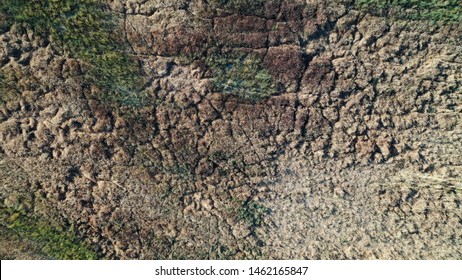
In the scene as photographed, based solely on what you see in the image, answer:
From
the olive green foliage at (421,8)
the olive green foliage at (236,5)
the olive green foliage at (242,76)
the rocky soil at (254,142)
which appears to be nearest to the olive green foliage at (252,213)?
the rocky soil at (254,142)

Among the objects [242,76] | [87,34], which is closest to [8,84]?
[87,34]

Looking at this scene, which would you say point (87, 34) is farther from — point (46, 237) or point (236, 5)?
point (46, 237)

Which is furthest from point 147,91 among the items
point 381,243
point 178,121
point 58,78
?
point 381,243

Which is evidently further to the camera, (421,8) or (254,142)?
(254,142)

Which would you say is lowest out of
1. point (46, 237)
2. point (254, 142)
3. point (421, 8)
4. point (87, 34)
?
point (46, 237)

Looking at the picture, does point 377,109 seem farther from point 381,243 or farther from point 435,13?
point 381,243

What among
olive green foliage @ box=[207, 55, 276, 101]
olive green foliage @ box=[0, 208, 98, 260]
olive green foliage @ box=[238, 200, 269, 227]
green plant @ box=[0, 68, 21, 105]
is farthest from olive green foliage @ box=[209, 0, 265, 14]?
olive green foliage @ box=[0, 208, 98, 260]

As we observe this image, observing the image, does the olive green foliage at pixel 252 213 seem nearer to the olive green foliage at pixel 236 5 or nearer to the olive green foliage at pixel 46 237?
the olive green foliage at pixel 46 237
